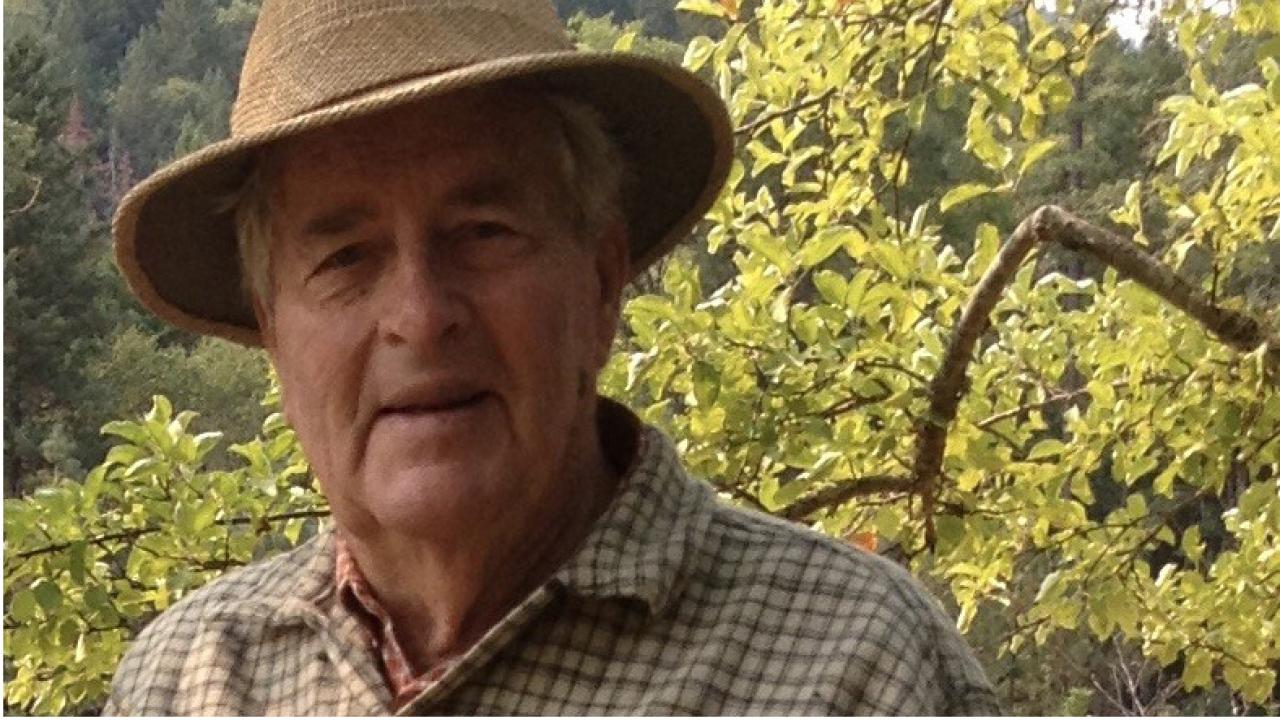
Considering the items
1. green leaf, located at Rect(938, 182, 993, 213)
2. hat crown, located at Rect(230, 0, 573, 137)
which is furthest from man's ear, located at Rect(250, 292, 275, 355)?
green leaf, located at Rect(938, 182, 993, 213)

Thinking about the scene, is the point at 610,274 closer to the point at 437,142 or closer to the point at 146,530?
the point at 437,142

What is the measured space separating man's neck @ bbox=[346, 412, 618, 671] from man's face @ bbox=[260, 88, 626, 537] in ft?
0.09

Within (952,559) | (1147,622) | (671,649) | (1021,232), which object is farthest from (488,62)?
(1147,622)

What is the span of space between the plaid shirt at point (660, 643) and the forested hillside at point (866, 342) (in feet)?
2.46

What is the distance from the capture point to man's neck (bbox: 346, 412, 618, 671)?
39.5 inches

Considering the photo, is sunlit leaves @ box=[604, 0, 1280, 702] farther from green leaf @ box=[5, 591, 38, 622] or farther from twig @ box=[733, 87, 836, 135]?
green leaf @ box=[5, 591, 38, 622]

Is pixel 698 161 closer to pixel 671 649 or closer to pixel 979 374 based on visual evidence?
pixel 671 649

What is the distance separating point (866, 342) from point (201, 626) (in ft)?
3.50

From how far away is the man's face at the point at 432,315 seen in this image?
94 centimetres

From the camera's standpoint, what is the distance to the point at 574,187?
1030 millimetres

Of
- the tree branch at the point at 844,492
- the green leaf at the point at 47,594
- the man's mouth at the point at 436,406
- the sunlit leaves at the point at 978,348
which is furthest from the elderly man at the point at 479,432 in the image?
the tree branch at the point at 844,492

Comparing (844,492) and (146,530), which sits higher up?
(844,492)

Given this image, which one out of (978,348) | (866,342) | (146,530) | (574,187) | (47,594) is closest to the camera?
(574,187)

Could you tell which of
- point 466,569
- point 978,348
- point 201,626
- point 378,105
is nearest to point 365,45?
point 378,105
